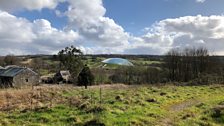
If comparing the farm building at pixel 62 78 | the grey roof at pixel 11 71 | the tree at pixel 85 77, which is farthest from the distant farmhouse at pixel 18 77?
the tree at pixel 85 77

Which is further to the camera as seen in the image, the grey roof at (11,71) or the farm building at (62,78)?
the farm building at (62,78)

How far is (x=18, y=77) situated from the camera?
73938 mm

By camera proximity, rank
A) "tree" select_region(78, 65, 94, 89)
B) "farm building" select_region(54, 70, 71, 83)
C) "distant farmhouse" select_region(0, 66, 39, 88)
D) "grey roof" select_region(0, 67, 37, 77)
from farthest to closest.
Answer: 1. "farm building" select_region(54, 70, 71, 83)
2. "grey roof" select_region(0, 67, 37, 77)
3. "distant farmhouse" select_region(0, 66, 39, 88)
4. "tree" select_region(78, 65, 94, 89)

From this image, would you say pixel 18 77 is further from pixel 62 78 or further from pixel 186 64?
pixel 186 64

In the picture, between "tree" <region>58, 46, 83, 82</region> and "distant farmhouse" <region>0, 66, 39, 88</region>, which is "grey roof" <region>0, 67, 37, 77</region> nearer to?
"distant farmhouse" <region>0, 66, 39, 88</region>

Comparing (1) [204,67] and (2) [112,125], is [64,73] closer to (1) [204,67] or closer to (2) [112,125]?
(1) [204,67]

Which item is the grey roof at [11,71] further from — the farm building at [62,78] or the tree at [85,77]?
the tree at [85,77]

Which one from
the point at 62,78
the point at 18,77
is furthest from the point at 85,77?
the point at 62,78

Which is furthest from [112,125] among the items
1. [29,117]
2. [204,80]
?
[204,80]

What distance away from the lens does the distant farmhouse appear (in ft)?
240

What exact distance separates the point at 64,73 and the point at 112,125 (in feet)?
236

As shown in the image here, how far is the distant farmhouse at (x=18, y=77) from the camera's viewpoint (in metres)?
73.2

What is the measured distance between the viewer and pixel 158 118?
58.9 ft

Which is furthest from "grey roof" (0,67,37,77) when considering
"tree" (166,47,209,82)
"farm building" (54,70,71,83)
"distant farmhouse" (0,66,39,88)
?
"tree" (166,47,209,82)
